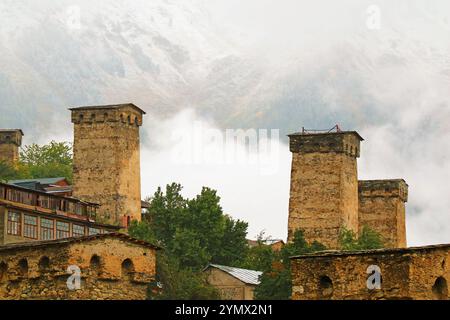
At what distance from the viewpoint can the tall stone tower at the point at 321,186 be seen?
10606cm

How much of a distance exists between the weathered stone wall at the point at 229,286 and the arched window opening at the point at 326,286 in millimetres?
42501

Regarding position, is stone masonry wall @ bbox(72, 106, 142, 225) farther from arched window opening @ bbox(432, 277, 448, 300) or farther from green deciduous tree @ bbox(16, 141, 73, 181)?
arched window opening @ bbox(432, 277, 448, 300)

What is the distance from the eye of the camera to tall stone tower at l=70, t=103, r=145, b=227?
10725 cm

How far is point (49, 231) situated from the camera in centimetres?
8438

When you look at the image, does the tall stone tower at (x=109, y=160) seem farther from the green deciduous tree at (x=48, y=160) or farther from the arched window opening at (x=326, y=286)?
the arched window opening at (x=326, y=286)

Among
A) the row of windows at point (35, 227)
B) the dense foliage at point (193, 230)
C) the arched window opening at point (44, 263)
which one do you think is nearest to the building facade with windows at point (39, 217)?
the row of windows at point (35, 227)

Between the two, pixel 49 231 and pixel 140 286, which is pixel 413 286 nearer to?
pixel 140 286

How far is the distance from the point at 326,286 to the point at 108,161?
61.2 metres

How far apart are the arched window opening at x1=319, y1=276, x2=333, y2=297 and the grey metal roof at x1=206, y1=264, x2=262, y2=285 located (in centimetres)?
4369

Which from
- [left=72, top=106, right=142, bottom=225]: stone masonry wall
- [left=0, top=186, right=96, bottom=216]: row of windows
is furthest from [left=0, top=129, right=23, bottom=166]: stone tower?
[left=0, top=186, right=96, bottom=216]: row of windows

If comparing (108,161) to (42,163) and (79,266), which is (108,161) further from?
(79,266)

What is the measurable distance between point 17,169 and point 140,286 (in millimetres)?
70802
